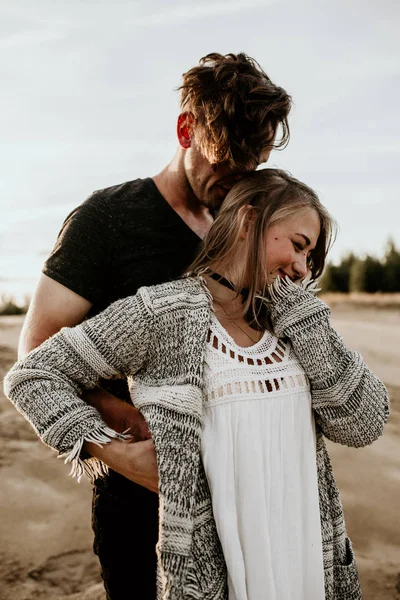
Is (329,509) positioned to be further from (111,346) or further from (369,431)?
(111,346)

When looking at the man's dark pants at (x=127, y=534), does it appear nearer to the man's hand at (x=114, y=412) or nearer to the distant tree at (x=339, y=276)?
the man's hand at (x=114, y=412)

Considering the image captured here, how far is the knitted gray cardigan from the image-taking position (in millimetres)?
1538

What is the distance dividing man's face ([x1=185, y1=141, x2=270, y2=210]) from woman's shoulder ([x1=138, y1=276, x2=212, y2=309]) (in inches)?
15.6

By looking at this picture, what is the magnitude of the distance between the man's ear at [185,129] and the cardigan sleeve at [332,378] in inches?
28.3

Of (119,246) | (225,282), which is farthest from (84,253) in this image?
(225,282)

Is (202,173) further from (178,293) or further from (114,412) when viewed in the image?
(114,412)

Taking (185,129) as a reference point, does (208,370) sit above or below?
below

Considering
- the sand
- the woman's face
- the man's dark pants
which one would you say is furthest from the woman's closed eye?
the sand

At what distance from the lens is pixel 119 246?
1.98m

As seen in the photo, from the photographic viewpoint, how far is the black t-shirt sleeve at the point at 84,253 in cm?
188

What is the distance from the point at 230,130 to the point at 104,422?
103 centimetres

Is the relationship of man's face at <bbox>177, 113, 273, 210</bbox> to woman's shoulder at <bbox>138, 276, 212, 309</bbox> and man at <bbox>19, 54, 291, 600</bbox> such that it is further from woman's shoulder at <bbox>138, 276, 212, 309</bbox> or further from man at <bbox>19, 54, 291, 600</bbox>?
woman's shoulder at <bbox>138, 276, 212, 309</bbox>

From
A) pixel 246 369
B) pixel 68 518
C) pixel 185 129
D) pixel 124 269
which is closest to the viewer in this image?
pixel 246 369

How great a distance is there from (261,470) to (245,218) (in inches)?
31.3
